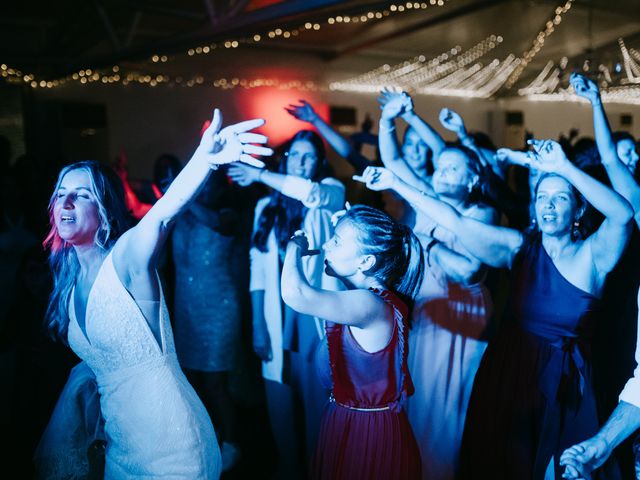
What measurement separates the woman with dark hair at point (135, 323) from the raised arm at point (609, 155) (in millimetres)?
1457

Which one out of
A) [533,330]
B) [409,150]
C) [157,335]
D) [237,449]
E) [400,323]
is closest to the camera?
[157,335]

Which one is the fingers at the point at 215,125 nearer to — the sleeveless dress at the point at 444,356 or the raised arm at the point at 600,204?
the raised arm at the point at 600,204

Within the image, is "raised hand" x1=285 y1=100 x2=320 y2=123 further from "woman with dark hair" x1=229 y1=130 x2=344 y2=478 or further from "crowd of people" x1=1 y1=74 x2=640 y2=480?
"woman with dark hair" x1=229 y1=130 x2=344 y2=478

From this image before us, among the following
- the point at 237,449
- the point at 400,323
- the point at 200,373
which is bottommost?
the point at 237,449

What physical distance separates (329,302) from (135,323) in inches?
19.6

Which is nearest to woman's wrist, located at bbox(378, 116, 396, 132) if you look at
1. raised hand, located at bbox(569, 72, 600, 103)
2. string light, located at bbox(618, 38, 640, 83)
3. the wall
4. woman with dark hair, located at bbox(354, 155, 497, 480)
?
woman with dark hair, located at bbox(354, 155, 497, 480)

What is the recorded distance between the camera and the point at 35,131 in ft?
19.9

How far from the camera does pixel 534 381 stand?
1870 millimetres

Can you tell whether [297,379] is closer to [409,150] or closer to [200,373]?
[200,373]

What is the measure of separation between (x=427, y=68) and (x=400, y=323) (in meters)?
7.22

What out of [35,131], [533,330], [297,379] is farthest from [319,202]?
[35,131]

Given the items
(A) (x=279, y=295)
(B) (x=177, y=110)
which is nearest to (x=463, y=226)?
(A) (x=279, y=295)

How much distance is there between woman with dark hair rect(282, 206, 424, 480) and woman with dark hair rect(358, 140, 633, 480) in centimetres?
39

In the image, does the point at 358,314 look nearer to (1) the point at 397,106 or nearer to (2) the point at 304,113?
(1) the point at 397,106
